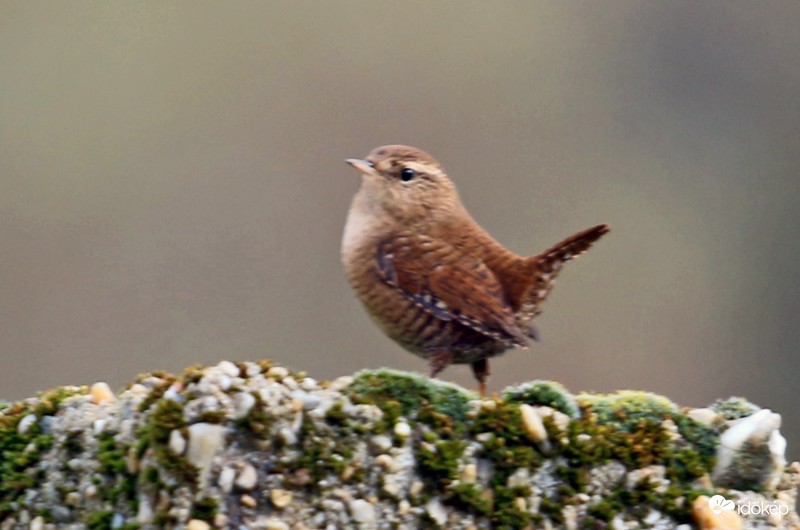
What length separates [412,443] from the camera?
127 inches

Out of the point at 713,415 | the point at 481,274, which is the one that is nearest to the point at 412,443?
the point at 713,415

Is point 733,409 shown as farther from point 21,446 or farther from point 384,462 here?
point 21,446

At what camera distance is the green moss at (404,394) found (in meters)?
3.23

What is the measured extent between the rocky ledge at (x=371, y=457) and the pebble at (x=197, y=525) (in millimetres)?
11

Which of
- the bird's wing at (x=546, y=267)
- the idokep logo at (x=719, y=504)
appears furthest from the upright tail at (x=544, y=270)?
the idokep logo at (x=719, y=504)

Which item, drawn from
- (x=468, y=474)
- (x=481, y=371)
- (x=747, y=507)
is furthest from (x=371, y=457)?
(x=481, y=371)

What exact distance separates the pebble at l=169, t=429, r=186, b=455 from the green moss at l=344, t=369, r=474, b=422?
18.6 inches

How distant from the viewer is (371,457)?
3.15m

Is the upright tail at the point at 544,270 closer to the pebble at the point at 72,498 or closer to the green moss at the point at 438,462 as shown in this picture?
the green moss at the point at 438,462

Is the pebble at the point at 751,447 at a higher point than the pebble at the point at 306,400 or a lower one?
higher

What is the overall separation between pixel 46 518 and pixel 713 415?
5.89 feet

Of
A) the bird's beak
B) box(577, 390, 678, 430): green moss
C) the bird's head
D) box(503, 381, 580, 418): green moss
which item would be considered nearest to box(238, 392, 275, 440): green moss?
box(503, 381, 580, 418): green moss

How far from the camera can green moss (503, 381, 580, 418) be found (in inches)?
136

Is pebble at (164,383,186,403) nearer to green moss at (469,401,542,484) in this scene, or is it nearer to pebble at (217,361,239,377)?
pebble at (217,361,239,377)
